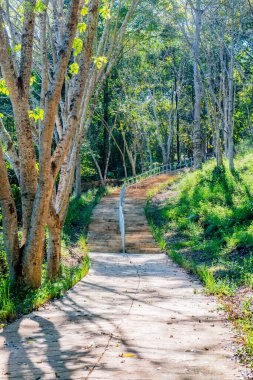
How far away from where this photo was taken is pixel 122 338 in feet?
14.4

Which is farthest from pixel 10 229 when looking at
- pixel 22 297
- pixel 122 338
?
pixel 122 338

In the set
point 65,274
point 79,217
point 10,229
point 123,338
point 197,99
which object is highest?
point 197,99

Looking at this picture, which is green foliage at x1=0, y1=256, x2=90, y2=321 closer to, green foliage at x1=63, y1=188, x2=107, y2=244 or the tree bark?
the tree bark

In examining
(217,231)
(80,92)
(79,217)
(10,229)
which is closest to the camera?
(10,229)

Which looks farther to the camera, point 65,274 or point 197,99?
point 197,99

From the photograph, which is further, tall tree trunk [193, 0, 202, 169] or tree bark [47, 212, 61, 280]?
tall tree trunk [193, 0, 202, 169]

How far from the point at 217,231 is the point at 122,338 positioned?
31.0 feet

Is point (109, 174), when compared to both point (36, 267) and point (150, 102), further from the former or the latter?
point (36, 267)

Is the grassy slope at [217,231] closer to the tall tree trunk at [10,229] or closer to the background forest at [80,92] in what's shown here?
the background forest at [80,92]

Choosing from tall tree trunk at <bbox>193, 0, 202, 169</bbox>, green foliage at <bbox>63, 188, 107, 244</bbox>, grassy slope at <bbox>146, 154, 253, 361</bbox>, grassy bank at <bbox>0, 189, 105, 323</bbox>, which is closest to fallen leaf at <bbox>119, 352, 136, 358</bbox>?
grassy slope at <bbox>146, 154, 253, 361</bbox>

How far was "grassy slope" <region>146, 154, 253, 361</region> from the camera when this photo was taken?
6.75 metres

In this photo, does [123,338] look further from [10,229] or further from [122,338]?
[10,229]

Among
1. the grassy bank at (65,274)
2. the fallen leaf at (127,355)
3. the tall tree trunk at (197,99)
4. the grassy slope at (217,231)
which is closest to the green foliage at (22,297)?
the grassy bank at (65,274)

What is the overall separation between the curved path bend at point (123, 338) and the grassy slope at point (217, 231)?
1.22ft
